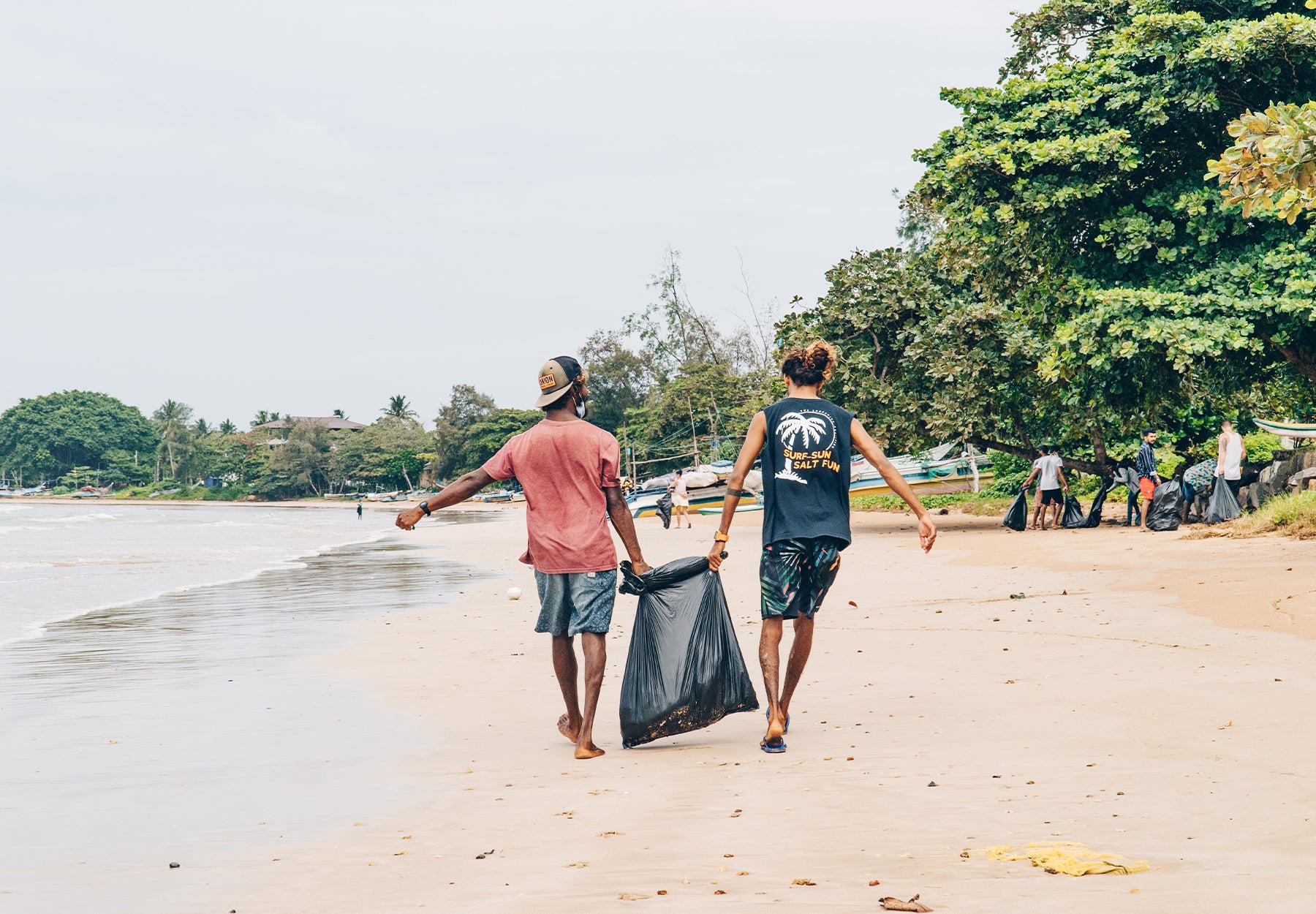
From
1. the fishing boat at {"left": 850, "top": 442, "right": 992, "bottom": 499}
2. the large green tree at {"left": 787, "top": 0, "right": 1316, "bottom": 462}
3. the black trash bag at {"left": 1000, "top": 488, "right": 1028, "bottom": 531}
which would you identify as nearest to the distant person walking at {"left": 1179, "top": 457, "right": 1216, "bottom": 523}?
the large green tree at {"left": 787, "top": 0, "right": 1316, "bottom": 462}

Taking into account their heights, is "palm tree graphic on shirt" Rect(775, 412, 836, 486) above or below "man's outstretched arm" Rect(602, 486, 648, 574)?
above

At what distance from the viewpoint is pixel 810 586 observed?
515 centimetres

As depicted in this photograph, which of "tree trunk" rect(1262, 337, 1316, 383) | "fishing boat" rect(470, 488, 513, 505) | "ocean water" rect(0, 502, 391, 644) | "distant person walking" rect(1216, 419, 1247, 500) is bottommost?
"fishing boat" rect(470, 488, 513, 505)

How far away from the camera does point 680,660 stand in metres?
5.21

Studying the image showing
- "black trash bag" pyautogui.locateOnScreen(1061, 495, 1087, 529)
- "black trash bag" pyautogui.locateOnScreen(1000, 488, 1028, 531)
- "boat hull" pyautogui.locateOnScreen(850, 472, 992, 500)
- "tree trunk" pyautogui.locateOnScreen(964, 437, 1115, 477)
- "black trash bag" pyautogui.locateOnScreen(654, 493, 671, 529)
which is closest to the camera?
"black trash bag" pyautogui.locateOnScreen(654, 493, 671, 529)

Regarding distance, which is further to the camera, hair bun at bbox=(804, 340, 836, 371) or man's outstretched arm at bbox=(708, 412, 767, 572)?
hair bun at bbox=(804, 340, 836, 371)

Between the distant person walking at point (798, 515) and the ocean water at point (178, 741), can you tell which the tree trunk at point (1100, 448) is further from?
the distant person walking at point (798, 515)

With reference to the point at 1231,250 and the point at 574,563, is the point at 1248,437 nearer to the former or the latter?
the point at 1231,250

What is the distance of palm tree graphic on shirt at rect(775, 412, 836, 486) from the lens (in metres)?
5.16

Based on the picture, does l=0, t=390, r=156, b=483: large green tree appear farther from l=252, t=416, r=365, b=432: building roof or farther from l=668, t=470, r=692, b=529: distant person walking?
l=668, t=470, r=692, b=529: distant person walking

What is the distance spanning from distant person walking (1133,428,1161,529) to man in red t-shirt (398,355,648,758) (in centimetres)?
1382

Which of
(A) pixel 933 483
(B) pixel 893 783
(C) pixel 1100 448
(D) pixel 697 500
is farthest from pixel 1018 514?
(D) pixel 697 500

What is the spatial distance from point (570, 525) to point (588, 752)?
3.28 ft

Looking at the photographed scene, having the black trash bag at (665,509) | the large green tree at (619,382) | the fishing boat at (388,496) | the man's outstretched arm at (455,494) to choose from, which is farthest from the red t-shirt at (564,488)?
the fishing boat at (388,496)
